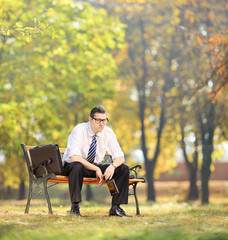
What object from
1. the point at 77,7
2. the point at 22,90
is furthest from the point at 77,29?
the point at 22,90

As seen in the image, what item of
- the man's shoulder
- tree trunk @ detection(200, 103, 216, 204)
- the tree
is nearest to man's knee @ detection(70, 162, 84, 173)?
the man's shoulder

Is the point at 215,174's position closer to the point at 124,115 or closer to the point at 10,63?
the point at 124,115

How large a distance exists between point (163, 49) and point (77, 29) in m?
6.58

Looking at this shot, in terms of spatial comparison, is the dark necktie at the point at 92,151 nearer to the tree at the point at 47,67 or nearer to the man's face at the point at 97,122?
the man's face at the point at 97,122

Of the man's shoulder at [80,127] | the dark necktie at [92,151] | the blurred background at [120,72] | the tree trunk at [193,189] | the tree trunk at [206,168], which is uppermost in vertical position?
the blurred background at [120,72]

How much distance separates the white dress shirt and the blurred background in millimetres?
2712

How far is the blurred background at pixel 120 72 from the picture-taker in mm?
13117

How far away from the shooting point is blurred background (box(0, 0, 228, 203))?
13.1 m

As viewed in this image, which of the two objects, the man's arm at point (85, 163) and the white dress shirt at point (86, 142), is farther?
the white dress shirt at point (86, 142)

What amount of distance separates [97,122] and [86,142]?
36cm

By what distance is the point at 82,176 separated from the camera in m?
6.06

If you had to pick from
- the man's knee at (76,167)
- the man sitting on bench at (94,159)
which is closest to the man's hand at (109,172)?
the man sitting on bench at (94,159)

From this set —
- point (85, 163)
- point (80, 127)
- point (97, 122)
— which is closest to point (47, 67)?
point (80, 127)

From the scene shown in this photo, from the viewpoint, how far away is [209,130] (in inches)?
671
